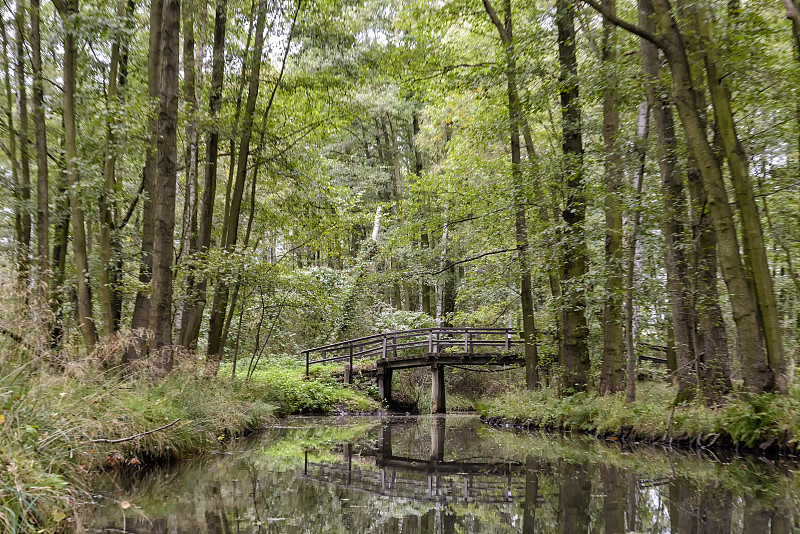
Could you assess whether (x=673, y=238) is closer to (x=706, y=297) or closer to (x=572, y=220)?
(x=706, y=297)

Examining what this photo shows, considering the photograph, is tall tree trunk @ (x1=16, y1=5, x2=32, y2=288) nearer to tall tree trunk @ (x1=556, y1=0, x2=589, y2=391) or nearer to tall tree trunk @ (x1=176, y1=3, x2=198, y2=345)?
tall tree trunk @ (x1=176, y1=3, x2=198, y2=345)

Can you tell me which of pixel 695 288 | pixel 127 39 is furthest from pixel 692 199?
pixel 127 39

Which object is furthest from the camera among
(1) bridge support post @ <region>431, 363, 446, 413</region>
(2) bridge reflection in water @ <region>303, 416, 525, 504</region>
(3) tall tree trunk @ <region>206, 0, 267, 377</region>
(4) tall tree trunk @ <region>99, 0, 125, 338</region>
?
(1) bridge support post @ <region>431, 363, 446, 413</region>

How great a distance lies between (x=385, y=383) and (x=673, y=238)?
44.6ft

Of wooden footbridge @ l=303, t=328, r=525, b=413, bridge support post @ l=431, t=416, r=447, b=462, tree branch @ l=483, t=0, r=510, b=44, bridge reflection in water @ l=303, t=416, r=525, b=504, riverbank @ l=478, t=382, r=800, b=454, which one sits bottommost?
bridge support post @ l=431, t=416, r=447, b=462

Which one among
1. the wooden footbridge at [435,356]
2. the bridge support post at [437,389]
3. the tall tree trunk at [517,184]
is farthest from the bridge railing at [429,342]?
the tall tree trunk at [517,184]

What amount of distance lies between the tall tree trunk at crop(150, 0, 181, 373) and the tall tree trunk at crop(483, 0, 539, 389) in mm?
5500

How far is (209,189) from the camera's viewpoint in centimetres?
1148

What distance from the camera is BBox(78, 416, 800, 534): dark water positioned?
407 centimetres

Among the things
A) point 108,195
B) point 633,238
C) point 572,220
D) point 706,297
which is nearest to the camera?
point 706,297

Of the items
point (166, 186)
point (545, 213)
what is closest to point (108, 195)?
point (166, 186)

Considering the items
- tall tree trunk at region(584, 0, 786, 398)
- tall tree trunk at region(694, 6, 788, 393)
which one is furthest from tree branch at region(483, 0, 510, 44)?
tall tree trunk at region(694, 6, 788, 393)

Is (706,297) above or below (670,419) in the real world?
above

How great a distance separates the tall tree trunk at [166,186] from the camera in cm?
865
